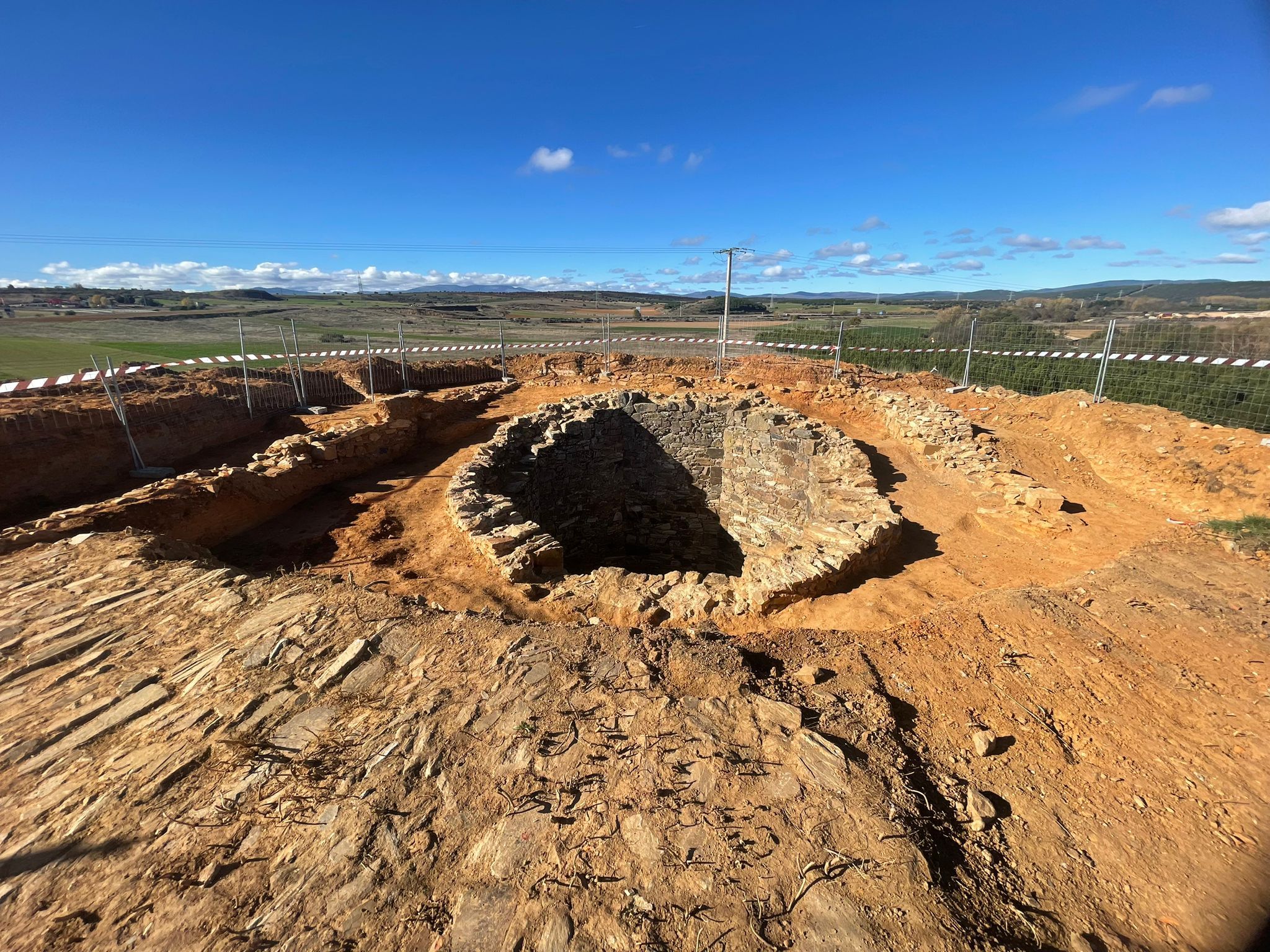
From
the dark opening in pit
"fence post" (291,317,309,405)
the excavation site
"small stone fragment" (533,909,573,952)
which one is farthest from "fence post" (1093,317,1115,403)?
"fence post" (291,317,309,405)

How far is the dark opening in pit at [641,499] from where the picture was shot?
1371 centimetres

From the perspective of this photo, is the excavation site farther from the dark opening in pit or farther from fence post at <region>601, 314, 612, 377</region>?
fence post at <region>601, 314, 612, 377</region>

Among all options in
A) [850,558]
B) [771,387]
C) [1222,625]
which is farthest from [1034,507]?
[771,387]

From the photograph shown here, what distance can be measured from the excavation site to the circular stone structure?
0.43 ft

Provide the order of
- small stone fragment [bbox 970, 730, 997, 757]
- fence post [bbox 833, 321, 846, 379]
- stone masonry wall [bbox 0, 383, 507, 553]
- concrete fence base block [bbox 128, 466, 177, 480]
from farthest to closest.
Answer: fence post [bbox 833, 321, 846, 379], concrete fence base block [bbox 128, 466, 177, 480], stone masonry wall [bbox 0, 383, 507, 553], small stone fragment [bbox 970, 730, 997, 757]

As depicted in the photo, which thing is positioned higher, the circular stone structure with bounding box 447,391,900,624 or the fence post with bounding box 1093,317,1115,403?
the fence post with bounding box 1093,317,1115,403

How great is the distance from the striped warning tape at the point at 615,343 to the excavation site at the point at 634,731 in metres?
5.70

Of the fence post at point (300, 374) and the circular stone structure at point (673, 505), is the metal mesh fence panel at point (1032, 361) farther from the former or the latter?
the fence post at point (300, 374)

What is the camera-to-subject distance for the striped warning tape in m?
12.7

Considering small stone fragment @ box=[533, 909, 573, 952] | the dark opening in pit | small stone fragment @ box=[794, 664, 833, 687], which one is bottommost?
the dark opening in pit

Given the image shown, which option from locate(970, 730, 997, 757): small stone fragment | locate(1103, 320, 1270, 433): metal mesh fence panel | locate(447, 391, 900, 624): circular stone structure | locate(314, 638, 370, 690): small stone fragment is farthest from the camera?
locate(1103, 320, 1270, 433): metal mesh fence panel

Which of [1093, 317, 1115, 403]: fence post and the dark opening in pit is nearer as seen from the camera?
the dark opening in pit

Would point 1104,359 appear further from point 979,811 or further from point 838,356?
point 979,811

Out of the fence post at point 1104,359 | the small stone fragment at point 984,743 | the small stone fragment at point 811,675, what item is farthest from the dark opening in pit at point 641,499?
the fence post at point 1104,359
